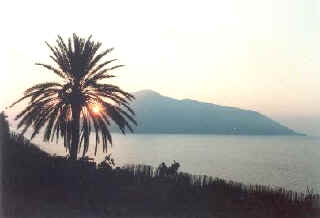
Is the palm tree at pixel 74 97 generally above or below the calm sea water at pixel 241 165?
above

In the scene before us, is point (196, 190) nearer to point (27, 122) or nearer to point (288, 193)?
point (288, 193)

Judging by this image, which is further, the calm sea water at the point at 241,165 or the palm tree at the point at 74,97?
the calm sea water at the point at 241,165

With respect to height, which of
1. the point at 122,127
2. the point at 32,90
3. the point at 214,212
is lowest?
the point at 214,212

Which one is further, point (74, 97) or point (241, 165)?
point (241, 165)

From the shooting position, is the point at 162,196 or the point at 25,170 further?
the point at 25,170

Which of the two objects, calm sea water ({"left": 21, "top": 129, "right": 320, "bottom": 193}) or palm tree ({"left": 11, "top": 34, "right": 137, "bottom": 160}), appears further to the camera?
calm sea water ({"left": 21, "top": 129, "right": 320, "bottom": 193})

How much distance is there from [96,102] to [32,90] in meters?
3.58

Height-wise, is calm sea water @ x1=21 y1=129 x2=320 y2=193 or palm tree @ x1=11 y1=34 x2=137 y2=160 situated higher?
palm tree @ x1=11 y1=34 x2=137 y2=160

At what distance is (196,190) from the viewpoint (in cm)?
1552

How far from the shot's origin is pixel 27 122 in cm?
2306

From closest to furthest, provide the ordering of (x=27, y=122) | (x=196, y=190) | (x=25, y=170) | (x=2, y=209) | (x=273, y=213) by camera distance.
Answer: (x=2, y=209), (x=273, y=213), (x=196, y=190), (x=25, y=170), (x=27, y=122)

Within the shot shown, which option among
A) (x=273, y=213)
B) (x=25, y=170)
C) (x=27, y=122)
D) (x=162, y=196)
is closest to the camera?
(x=273, y=213)

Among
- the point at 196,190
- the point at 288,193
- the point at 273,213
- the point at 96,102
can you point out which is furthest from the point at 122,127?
the point at 273,213

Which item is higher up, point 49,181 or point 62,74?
point 62,74
